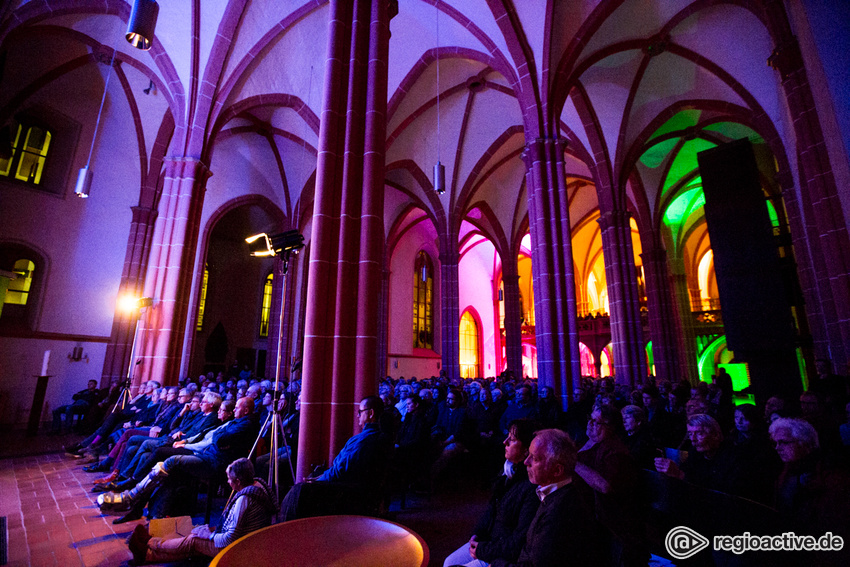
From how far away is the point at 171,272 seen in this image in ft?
26.8

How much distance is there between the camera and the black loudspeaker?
8.03 meters

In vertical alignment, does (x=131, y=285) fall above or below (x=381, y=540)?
above

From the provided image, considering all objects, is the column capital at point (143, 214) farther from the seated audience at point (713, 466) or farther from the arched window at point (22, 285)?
the seated audience at point (713, 466)

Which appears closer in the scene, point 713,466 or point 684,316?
point 713,466

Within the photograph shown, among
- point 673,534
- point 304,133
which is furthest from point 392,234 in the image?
point 673,534

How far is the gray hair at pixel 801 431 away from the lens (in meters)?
2.27

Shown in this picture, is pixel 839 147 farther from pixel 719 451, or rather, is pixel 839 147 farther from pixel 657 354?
pixel 657 354

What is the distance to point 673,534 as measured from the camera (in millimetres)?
2174

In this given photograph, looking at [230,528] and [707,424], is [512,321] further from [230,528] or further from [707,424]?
[230,528]

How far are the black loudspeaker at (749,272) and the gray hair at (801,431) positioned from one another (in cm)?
702

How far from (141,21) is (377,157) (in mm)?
2404

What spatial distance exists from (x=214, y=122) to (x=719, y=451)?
1021cm

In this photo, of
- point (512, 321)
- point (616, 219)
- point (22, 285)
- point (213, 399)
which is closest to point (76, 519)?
point (213, 399)

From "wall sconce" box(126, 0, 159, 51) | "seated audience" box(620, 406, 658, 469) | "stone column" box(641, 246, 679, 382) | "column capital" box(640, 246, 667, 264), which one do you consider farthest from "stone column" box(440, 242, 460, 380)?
"wall sconce" box(126, 0, 159, 51)
